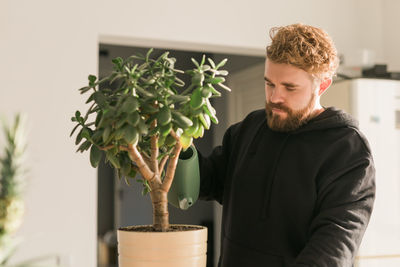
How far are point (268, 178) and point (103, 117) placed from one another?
2.26 feet

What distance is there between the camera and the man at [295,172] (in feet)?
4.94

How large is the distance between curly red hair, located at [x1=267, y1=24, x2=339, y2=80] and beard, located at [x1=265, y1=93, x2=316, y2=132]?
4.0 inches

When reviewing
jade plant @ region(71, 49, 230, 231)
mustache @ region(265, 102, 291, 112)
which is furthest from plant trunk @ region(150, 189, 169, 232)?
mustache @ region(265, 102, 291, 112)

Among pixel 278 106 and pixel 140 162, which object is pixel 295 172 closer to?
pixel 278 106

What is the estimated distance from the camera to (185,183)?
4.76 feet

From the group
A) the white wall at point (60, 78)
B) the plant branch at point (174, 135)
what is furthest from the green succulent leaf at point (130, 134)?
the white wall at point (60, 78)

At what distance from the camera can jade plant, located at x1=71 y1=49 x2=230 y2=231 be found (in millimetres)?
1127

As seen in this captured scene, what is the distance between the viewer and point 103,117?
114 cm

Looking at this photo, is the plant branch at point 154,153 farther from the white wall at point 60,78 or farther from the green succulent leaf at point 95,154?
the white wall at point 60,78

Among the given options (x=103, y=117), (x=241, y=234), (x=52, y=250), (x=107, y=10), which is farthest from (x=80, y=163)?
(x=103, y=117)

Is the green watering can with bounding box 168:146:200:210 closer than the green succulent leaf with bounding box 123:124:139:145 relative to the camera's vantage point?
No

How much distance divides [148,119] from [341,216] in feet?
1.90

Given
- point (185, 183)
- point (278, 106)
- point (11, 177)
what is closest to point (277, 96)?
point (278, 106)

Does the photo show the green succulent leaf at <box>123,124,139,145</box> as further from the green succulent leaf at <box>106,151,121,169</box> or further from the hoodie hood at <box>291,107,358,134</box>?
the hoodie hood at <box>291,107,358,134</box>
